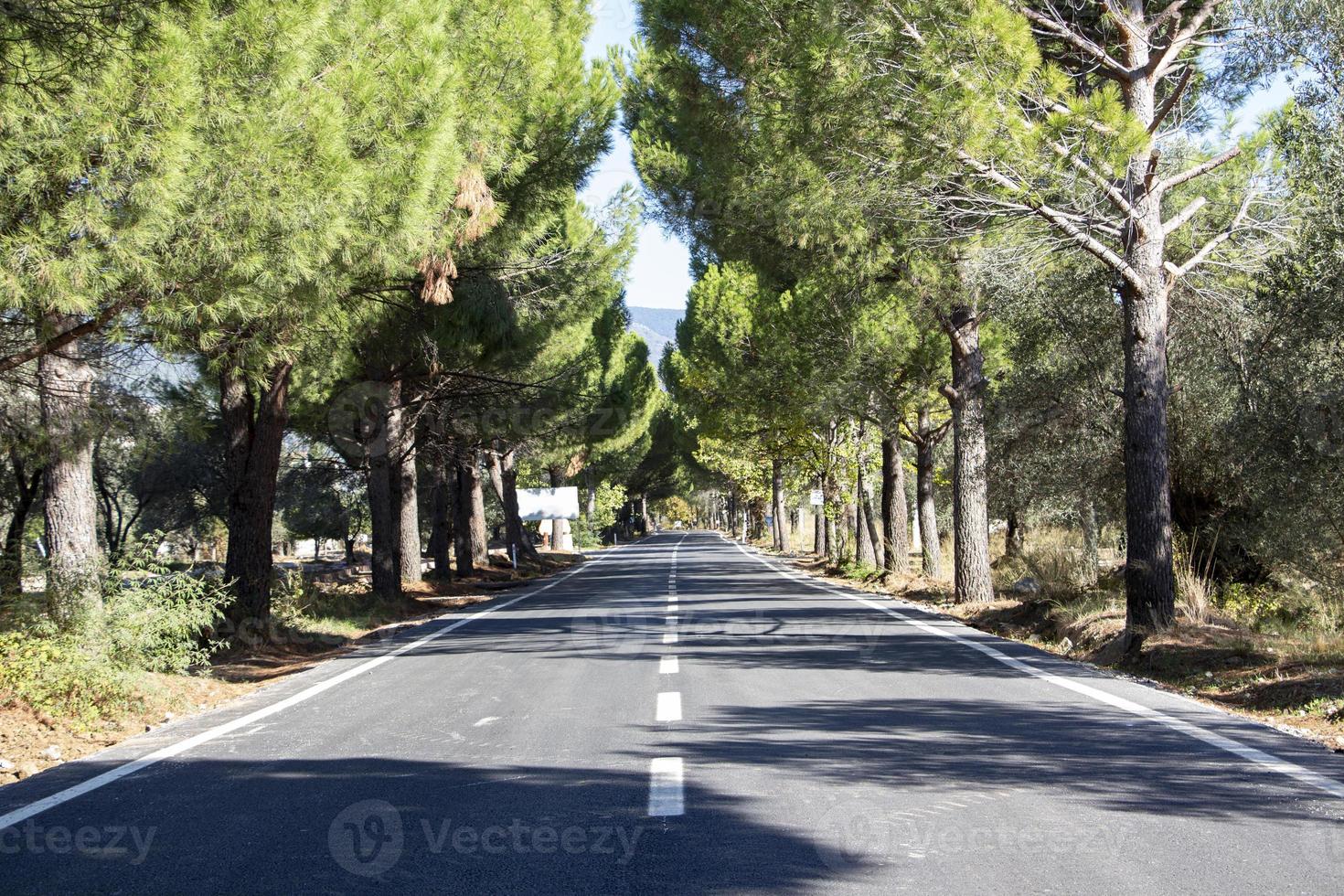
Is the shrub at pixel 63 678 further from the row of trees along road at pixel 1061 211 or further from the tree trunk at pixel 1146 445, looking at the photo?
the tree trunk at pixel 1146 445

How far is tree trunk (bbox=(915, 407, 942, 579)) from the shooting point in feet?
82.6

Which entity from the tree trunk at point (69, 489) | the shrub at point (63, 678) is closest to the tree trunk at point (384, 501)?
the tree trunk at point (69, 489)

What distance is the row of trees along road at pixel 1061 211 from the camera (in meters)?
11.5

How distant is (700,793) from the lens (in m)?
5.93

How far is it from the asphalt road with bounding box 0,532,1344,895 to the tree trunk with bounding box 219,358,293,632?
5.19 metres

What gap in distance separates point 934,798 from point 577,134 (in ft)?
43.0

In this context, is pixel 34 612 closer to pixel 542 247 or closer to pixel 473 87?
pixel 473 87

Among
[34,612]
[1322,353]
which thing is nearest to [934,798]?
[34,612]

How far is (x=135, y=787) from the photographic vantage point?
6.53 metres

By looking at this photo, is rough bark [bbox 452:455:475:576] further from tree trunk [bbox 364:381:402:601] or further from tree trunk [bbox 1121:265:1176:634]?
tree trunk [bbox 1121:265:1176:634]

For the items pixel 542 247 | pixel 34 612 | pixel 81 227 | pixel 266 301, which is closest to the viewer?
pixel 81 227

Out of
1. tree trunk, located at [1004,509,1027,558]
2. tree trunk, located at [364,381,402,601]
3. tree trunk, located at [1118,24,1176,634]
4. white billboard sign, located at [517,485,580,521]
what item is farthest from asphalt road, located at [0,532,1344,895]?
white billboard sign, located at [517,485,580,521]

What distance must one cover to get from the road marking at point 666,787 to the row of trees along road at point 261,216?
15.9 ft
